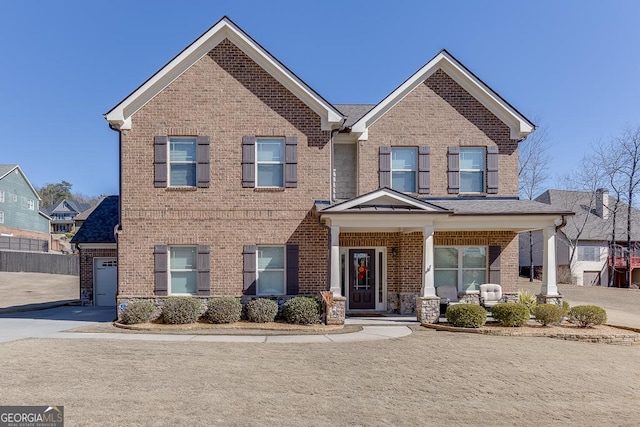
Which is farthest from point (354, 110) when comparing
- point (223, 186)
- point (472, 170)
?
point (223, 186)

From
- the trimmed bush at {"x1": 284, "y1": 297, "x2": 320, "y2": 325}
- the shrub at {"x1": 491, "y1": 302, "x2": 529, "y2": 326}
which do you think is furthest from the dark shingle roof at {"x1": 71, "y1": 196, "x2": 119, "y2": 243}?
the shrub at {"x1": 491, "y1": 302, "x2": 529, "y2": 326}

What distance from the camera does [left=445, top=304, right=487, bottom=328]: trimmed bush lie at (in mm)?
11766

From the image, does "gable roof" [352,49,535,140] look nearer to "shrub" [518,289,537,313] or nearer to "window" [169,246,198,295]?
"shrub" [518,289,537,313]

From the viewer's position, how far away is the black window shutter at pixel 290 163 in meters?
A: 13.5

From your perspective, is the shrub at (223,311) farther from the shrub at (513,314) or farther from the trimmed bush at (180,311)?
the shrub at (513,314)

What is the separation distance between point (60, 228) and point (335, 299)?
294 ft

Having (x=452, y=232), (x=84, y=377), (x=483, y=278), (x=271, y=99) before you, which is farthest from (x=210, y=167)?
(x=483, y=278)

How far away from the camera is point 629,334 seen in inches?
456

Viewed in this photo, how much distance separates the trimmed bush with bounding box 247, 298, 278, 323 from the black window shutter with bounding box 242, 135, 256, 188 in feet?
12.9

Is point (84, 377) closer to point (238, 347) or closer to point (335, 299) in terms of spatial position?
point (238, 347)

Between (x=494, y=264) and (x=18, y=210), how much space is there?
5549cm

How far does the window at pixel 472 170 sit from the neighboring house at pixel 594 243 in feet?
77.7

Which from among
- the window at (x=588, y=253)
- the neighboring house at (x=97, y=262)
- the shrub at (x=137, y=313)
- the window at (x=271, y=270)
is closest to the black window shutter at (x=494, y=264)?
the window at (x=271, y=270)

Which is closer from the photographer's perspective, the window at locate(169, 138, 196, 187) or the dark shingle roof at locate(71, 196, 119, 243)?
the window at locate(169, 138, 196, 187)
